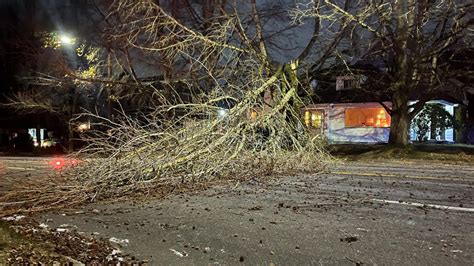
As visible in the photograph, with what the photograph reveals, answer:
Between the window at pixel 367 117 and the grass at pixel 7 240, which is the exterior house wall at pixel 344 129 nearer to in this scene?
the window at pixel 367 117

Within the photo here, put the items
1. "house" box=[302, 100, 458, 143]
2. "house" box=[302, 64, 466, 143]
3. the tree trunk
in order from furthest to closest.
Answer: "house" box=[302, 100, 458, 143]
"house" box=[302, 64, 466, 143]
the tree trunk

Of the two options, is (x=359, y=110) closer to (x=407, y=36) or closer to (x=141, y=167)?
(x=407, y=36)

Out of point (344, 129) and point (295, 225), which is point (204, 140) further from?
point (344, 129)

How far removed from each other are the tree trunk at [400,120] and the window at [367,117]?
9.00 meters

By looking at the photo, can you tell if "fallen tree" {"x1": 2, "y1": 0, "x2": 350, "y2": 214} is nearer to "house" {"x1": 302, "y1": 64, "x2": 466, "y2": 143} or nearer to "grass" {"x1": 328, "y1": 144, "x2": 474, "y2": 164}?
"grass" {"x1": 328, "y1": 144, "x2": 474, "y2": 164}

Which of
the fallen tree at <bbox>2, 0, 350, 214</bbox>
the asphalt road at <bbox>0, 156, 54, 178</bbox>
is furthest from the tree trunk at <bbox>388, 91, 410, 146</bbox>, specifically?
the asphalt road at <bbox>0, 156, 54, 178</bbox>

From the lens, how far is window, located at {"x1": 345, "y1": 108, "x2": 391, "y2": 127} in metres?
28.1

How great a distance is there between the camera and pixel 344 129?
1161 inches

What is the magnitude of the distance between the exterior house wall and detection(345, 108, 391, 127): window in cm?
28

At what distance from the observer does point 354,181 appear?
9648 mm

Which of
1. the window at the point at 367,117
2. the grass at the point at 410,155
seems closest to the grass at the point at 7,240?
the grass at the point at 410,155

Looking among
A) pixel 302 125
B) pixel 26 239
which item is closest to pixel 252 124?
pixel 302 125

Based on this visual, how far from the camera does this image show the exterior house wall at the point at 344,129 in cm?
2812

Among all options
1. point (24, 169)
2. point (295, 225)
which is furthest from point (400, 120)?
point (295, 225)
